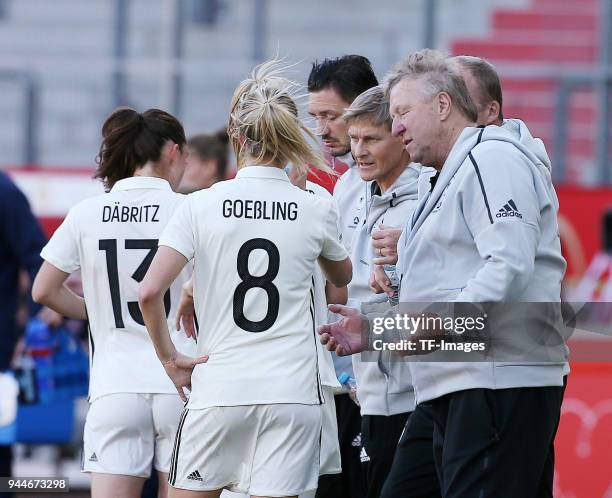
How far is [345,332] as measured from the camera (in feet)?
11.8

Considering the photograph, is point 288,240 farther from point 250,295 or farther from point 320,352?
point 320,352

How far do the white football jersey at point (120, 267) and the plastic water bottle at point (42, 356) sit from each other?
3022 mm

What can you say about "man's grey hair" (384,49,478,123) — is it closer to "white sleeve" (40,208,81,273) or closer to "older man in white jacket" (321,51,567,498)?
"older man in white jacket" (321,51,567,498)

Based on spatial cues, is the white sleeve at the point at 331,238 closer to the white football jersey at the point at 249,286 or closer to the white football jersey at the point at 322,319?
the white football jersey at the point at 249,286

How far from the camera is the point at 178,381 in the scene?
12.5 ft

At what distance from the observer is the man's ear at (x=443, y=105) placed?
3.45 meters

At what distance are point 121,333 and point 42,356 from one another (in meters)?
3.30

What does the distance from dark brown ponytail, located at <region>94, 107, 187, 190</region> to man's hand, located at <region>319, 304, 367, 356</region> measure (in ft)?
4.35

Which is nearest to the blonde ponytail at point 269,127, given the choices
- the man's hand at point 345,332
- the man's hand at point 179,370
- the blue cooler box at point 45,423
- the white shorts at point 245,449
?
the man's hand at point 345,332

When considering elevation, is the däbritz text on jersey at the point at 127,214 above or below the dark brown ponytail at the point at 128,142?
below

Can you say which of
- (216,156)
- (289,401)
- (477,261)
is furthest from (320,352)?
(216,156)

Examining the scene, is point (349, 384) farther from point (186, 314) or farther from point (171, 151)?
point (171, 151)

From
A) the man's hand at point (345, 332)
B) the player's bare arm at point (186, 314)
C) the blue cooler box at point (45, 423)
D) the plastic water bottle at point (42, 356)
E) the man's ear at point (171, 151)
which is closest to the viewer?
the man's hand at point (345, 332)

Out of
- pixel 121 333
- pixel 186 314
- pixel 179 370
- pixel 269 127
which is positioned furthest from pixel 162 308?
pixel 121 333
